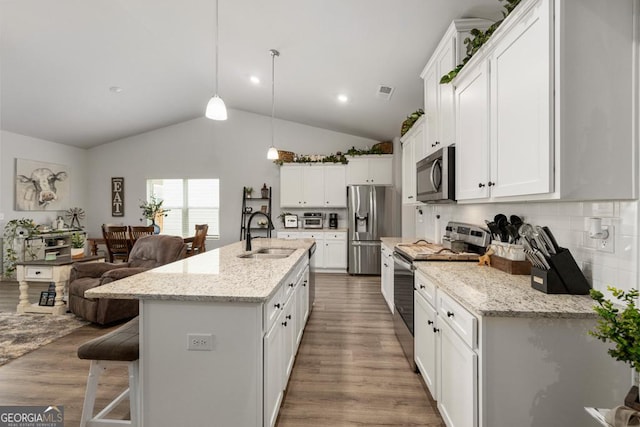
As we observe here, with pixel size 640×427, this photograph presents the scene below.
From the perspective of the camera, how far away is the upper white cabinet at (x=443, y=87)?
2449 millimetres

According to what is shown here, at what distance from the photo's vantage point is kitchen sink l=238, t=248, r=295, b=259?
2.85 metres

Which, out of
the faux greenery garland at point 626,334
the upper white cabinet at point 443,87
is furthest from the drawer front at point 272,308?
the upper white cabinet at point 443,87

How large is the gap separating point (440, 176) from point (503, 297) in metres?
1.35

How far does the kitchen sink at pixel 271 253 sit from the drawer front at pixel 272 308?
1001mm

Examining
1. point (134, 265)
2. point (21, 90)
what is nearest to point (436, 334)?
point (134, 265)

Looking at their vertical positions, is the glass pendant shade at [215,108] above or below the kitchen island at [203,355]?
above

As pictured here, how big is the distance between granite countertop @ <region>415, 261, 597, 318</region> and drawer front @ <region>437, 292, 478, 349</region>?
47 millimetres

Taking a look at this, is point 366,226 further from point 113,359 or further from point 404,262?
point 113,359

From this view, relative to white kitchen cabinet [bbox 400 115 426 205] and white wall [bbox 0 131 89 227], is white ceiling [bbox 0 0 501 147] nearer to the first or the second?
white wall [bbox 0 131 89 227]

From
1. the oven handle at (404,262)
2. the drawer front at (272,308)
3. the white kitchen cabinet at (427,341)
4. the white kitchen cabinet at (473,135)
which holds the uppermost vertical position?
the white kitchen cabinet at (473,135)

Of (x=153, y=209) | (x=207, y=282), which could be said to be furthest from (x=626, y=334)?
(x=153, y=209)

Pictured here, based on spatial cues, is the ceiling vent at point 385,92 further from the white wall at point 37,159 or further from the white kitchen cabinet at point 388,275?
the white wall at point 37,159

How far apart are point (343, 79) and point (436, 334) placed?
336 centimetres

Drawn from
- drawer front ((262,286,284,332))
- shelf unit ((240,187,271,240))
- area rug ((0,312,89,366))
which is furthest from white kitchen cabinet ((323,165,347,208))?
drawer front ((262,286,284,332))
